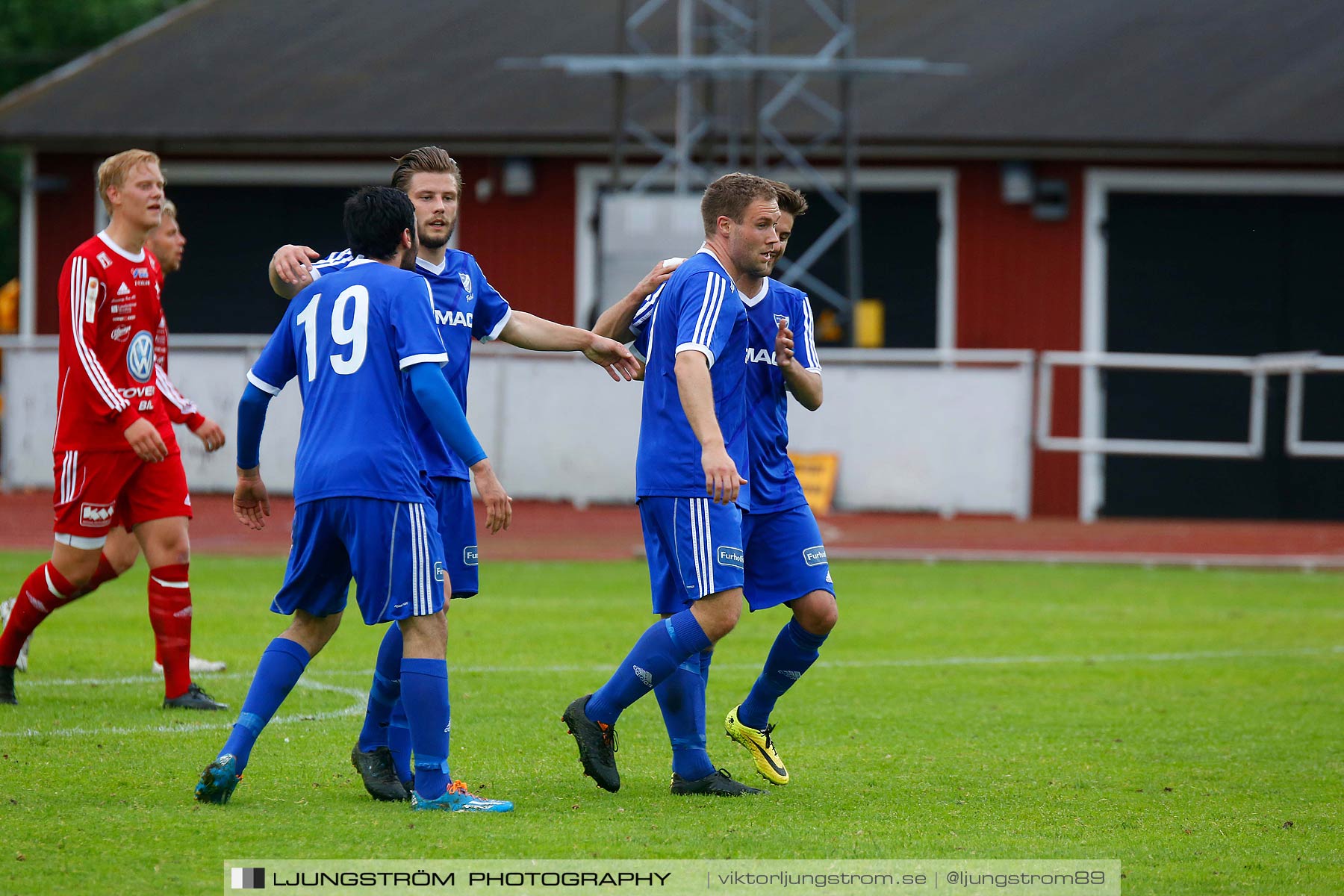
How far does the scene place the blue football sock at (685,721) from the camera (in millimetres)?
6395

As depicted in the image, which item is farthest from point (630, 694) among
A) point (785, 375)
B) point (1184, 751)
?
point (1184, 751)

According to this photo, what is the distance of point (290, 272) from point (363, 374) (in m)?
0.60

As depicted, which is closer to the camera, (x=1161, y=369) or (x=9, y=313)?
(x=1161, y=369)

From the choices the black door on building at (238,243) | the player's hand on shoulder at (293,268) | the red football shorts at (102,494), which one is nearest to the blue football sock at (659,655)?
the player's hand on shoulder at (293,268)

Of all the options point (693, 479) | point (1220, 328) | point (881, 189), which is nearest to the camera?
point (693, 479)

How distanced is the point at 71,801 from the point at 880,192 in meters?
17.1

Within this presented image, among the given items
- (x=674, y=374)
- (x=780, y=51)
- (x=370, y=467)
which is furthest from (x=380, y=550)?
(x=780, y=51)

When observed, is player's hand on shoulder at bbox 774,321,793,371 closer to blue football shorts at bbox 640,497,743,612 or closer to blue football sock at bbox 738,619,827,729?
blue football shorts at bbox 640,497,743,612

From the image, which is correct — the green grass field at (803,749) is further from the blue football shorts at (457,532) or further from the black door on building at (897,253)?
the black door on building at (897,253)

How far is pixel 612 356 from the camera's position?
21.4 feet

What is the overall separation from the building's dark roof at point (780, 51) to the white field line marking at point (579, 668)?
11.0m

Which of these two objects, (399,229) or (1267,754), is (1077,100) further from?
(399,229)

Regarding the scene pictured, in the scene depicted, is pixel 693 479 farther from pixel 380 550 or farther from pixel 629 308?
pixel 380 550

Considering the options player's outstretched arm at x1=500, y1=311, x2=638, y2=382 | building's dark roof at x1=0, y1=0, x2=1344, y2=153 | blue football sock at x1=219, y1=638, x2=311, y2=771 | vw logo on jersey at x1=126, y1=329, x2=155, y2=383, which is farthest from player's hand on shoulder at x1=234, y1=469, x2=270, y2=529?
building's dark roof at x1=0, y1=0, x2=1344, y2=153
